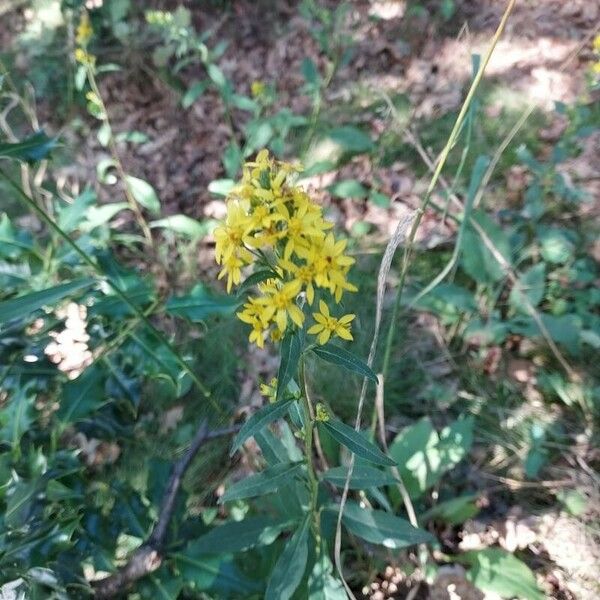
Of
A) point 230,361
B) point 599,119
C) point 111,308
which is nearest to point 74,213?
point 111,308

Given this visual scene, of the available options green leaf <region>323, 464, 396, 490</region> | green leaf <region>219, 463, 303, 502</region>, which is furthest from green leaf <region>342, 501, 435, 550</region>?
green leaf <region>219, 463, 303, 502</region>

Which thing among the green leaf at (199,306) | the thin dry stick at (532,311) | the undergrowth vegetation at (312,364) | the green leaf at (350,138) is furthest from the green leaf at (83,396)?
the green leaf at (350,138)

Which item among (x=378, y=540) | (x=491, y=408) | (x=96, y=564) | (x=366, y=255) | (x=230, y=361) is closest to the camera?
(x=378, y=540)

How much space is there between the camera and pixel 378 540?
59.4 inches

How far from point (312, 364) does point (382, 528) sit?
3.45 ft

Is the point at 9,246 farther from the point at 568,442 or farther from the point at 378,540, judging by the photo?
the point at 568,442

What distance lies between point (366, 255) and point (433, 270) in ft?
1.12

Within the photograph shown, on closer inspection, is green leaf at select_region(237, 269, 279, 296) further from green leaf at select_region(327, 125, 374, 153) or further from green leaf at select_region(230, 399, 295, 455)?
green leaf at select_region(327, 125, 374, 153)

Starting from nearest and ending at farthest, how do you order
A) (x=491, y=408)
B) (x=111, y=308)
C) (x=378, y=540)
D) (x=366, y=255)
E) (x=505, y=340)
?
1. (x=378, y=540)
2. (x=111, y=308)
3. (x=491, y=408)
4. (x=505, y=340)
5. (x=366, y=255)

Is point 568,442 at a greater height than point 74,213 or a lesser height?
lesser

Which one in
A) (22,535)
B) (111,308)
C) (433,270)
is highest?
(111,308)

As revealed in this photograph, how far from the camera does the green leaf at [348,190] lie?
121 inches

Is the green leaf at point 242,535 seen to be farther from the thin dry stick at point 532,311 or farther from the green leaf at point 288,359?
the thin dry stick at point 532,311

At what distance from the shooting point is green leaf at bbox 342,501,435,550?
1.48 meters
